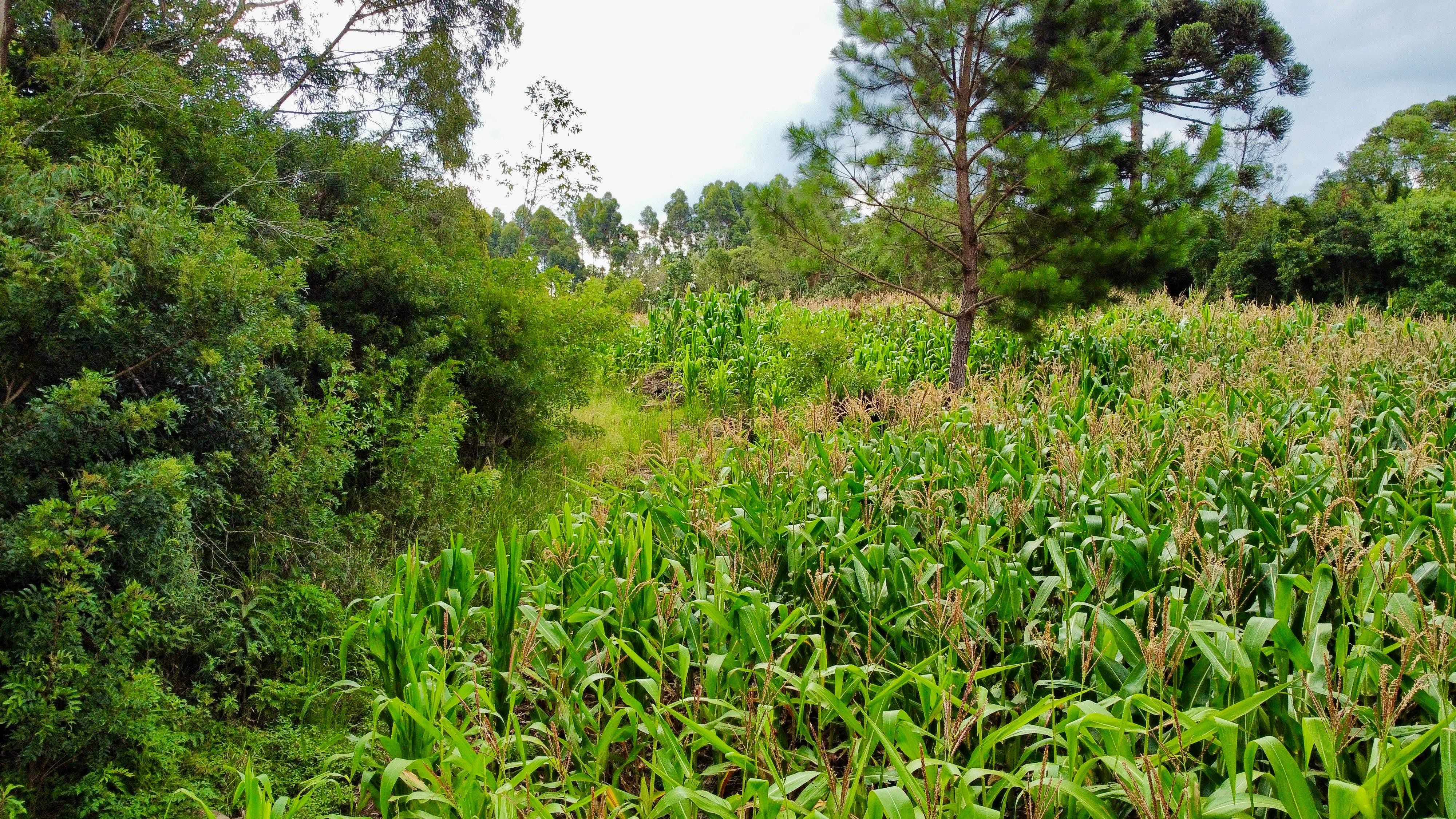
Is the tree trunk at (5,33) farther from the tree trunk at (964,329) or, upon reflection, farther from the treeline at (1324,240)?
the tree trunk at (964,329)

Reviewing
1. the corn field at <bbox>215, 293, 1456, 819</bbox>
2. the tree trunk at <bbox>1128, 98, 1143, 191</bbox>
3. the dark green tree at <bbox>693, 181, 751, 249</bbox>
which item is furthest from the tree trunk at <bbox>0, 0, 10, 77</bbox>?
the dark green tree at <bbox>693, 181, 751, 249</bbox>

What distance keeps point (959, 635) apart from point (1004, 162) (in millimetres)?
5730

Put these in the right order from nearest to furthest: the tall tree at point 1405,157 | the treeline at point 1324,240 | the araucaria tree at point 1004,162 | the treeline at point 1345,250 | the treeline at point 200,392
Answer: the treeline at point 200,392, the araucaria tree at point 1004,162, the treeline at point 1324,240, the treeline at point 1345,250, the tall tree at point 1405,157

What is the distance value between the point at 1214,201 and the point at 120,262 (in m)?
7.85

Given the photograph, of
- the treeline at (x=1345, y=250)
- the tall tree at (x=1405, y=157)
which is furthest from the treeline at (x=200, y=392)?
the tall tree at (x=1405, y=157)

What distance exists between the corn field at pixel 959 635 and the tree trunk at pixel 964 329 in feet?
9.39

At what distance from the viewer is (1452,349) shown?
6.07 meters

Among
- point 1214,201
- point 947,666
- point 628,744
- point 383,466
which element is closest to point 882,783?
point 947,666

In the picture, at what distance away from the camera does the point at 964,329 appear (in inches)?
274

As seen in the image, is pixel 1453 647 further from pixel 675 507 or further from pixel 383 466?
pixel 383 466

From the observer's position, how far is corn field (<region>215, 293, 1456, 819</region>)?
1477 mm

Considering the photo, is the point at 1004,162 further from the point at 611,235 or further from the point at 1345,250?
the point at 611,235

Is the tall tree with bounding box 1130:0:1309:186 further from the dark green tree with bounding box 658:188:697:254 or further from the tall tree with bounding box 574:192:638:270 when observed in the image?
the dark green tree with bounding box 658:188:697:254

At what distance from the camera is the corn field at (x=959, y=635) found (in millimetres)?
1477
